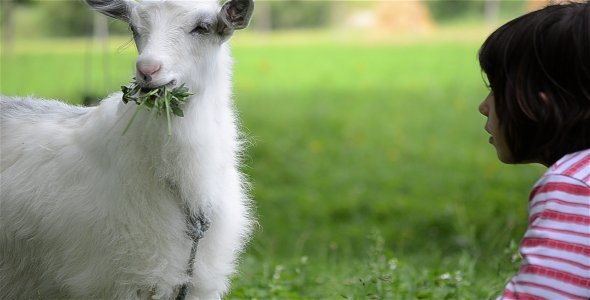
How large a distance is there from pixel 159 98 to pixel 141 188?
0.47 metres

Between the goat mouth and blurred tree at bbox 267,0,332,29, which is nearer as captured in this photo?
the goat mouth

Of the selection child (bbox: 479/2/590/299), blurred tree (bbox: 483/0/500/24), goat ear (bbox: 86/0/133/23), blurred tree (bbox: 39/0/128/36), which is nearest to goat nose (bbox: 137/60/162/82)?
goat ear (bbox: 86/0/133/23)

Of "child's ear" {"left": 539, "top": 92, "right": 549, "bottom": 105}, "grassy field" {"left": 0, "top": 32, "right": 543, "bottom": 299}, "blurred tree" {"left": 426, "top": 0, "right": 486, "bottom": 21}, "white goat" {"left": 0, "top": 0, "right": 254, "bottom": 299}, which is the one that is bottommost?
"blurred tree" {"left": 426, "top": 0, "right": 486, "bottom": 21}

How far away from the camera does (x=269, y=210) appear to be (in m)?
8.31

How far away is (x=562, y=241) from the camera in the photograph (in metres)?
2.39

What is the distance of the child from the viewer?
7.85 ft

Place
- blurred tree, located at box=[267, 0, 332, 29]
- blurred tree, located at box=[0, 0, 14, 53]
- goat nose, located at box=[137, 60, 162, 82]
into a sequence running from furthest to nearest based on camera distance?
blurred tree, located at box=[267, 0, 332, 29] → blurred tree, located at box=[0, 0, 14, 53] → goat nose, located at box=[137, 60, 162, 82]

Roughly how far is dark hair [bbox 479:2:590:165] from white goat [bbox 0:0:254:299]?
3.66ft

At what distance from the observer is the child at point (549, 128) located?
239cm

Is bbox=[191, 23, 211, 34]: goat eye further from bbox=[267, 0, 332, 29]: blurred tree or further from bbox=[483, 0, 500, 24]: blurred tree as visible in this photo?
bbox=[267, 0, 332, 29]: blurred tree

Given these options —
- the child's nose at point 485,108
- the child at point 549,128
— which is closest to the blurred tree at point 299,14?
the child's nose at point 485,108

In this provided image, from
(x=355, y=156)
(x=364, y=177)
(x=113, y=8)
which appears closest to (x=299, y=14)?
(x=355, y=156)

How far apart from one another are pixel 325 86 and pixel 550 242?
42.0 ft

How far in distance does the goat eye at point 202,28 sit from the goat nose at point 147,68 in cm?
32
